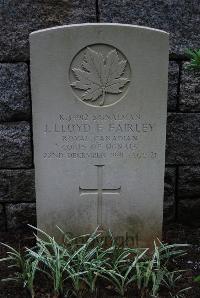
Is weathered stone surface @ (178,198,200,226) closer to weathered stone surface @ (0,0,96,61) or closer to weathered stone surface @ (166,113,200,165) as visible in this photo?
weathered stone surface @ (166,113,200,165)

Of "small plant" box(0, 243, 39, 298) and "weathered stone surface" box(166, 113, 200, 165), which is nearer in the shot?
"small plant" box(0, 243, 39, 298)

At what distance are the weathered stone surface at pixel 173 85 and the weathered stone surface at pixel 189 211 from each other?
0.79 meters

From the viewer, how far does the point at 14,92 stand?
3307mm

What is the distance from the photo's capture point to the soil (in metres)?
2.68

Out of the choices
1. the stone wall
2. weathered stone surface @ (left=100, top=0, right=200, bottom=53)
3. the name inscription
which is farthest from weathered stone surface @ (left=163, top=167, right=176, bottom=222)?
weathered stone surface @ (left=100, top=0, right=200, bottom=53)

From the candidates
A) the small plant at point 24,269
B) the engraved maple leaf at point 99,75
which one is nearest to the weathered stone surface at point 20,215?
the small plant at point 24,269

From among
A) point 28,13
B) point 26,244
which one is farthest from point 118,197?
point 28,13

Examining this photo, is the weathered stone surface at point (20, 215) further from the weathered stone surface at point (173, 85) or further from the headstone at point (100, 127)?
the weathered stone surface at point (173, 85)

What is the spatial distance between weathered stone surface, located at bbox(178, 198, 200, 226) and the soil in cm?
7

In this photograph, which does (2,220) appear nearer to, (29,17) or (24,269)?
(24,269)

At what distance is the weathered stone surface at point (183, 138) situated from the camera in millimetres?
3480

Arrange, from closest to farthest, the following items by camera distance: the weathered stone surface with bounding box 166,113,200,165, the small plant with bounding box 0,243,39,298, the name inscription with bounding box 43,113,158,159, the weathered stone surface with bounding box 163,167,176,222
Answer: the small plant with bounding box 0,243,39,298
the name inscription with bounding box 43,113,158,159
the weathered stone surface with bounding box 166,113,200,165
the weathered stone surface with bounding box 163,167,176,222

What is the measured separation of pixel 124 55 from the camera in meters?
2.74

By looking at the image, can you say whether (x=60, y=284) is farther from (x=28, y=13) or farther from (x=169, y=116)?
(x=28, y=13)
